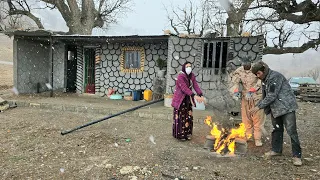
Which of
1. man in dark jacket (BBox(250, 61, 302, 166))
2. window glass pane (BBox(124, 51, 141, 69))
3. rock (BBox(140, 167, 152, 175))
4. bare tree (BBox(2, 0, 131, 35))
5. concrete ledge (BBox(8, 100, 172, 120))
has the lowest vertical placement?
rock (BBox(140, 167, 152, 175))

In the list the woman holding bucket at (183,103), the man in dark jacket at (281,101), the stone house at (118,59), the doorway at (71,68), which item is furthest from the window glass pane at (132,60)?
the man in dark jacket at (281,101)

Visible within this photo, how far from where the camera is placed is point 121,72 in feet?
37.2

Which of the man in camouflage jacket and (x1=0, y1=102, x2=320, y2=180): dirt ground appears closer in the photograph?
(x1=0, y1=102, x2=320, y2=180): dirt ground

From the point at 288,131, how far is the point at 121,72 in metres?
8.26

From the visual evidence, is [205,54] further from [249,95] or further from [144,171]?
[144,171]

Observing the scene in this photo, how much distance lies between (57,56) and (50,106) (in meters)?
4.20

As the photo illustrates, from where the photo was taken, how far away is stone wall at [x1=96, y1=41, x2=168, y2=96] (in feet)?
35.6

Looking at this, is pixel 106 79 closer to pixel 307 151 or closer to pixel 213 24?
pixel 307 151

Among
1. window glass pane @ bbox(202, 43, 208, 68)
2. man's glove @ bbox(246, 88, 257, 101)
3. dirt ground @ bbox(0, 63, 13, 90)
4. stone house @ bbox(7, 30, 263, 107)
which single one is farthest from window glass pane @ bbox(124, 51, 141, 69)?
dirt ground @ bbox(0, 63, 13, 90)

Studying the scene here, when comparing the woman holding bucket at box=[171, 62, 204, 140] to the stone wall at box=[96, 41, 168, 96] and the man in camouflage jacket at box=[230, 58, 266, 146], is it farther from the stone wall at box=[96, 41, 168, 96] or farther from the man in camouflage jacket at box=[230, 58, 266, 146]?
the stone wall at box=[96, 41, 168, 96]

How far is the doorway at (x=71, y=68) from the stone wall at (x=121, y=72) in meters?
1.88

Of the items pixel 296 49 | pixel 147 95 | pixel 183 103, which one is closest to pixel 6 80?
pixel 147 95

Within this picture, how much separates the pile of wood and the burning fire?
33.3ft

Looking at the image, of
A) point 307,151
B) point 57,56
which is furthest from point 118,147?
point 57,56
